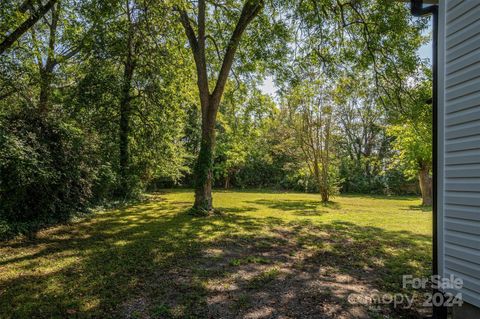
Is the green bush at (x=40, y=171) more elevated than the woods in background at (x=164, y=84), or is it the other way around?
the woods in background at (x=164, y=84)

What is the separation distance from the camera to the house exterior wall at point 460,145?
234 centimetres

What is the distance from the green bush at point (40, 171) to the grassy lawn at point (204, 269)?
24.9 inches

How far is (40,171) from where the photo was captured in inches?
255

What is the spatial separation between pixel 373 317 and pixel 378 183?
886 inches

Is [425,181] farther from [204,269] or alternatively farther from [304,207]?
[204,269]

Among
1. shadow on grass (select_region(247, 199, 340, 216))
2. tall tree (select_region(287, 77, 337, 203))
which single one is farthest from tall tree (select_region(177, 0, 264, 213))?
tall tree (select_region(287, 77, 337, 203))

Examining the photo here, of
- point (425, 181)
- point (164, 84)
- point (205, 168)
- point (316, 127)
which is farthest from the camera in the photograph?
point (316, 127)

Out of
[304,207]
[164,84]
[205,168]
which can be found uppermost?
[164,84]

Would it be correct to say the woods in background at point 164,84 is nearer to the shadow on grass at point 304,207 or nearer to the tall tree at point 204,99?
the tall tree at point 204,99

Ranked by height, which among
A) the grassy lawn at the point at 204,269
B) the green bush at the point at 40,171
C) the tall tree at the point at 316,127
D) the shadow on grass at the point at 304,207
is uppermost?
the tall tree at the point at 316,127

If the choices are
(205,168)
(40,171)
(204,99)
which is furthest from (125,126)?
(40,171)

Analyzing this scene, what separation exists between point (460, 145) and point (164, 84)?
10085mm

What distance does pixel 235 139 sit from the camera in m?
12.5

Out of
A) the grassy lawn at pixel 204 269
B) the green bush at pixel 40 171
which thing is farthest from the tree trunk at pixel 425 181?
the green bush at pixel 40 171
